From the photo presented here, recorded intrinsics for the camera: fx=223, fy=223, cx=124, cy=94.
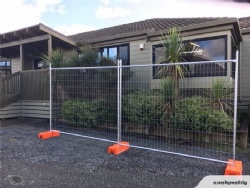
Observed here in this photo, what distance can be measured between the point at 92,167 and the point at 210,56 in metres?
5.11

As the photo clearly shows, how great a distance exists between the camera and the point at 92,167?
12.1 feet

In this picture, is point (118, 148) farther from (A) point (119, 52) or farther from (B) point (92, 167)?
(A) point (119, 52)

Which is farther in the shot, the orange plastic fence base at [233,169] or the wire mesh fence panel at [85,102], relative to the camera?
the wire mesh fence panel at [85,102]

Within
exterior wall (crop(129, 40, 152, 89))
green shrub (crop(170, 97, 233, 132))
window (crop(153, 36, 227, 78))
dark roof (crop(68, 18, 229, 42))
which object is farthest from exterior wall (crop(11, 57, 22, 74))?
green shrub (crop(170, 97, 233, 132))

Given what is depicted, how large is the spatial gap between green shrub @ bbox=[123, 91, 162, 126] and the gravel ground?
1.03 m

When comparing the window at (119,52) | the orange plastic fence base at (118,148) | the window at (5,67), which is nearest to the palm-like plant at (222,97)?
the orange plastic fence base at (118,148)

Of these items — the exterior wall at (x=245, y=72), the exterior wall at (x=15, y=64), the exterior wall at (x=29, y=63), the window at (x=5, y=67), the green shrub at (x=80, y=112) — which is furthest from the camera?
the window at (x=5, y=67)

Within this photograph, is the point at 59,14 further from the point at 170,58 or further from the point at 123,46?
→ the point at 170,58

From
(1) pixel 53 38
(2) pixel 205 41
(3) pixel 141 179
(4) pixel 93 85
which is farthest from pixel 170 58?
(1) pixel 53 38

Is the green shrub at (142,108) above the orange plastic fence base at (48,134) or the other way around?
above

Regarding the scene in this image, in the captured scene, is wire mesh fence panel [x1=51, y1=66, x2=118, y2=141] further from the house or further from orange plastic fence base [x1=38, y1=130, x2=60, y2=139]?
the house

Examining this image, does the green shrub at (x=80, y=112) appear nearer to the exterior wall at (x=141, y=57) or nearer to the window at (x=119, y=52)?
the exterior wall at (x=141, y=57)

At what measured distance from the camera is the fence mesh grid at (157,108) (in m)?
4.81

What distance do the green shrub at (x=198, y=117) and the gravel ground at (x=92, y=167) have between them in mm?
683
